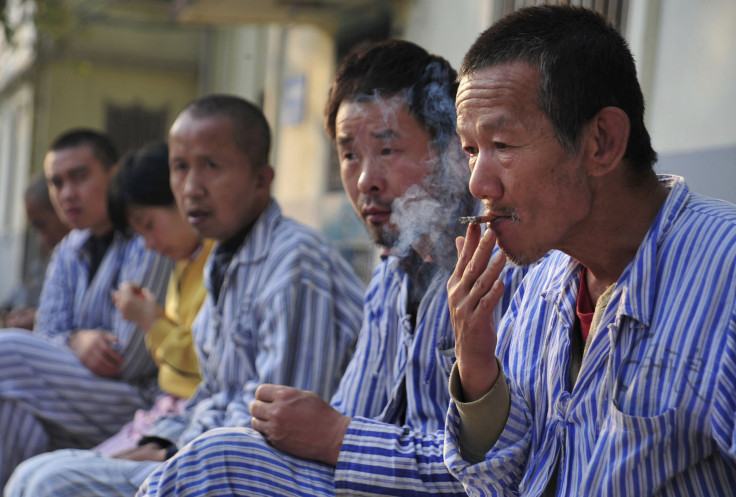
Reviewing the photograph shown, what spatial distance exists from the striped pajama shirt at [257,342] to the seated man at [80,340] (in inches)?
33.3

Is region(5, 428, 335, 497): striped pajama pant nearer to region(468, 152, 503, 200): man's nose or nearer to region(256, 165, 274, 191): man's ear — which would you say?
region(468, 152, 503, 200): man's nose

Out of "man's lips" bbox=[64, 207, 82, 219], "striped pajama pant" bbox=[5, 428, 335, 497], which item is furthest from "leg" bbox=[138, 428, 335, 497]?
"man's lips" bbox=[64, 207, 82, 219]

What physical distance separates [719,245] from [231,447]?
1.36m

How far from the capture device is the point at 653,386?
1.84 meters

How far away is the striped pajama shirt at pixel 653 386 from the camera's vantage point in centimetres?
179

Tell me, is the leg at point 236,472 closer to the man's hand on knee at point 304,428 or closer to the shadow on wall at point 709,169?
the man's hand on knee at point 304,428

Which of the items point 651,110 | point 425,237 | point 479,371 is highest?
point 651,110

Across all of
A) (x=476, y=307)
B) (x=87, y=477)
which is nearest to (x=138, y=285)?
(x=87, y=477)

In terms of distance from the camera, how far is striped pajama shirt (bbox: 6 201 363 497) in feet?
10.9

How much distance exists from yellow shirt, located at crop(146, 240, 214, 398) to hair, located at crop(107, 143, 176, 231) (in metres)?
0.36

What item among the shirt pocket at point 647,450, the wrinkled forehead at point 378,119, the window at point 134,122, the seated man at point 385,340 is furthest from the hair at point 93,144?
the window at point 134,122

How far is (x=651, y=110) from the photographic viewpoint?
495 centimetres

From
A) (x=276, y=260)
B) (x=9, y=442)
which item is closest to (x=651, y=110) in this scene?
(x=276, y=260)

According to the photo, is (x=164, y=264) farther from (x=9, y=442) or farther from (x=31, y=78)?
(x=31, y=78)
